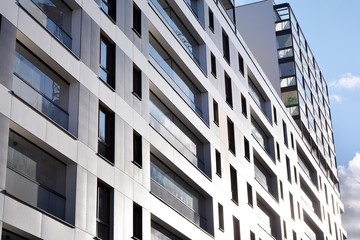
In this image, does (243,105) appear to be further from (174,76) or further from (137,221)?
(137,221)

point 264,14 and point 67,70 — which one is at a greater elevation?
point 264,14

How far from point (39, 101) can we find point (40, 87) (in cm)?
73

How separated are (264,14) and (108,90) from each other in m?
42.3

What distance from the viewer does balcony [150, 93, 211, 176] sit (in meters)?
33.1

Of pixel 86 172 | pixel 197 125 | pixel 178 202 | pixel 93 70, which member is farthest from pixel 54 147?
pixel 197 125

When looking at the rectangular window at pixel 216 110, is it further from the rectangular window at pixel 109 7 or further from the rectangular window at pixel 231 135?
the rectangular window at pixel 109 7

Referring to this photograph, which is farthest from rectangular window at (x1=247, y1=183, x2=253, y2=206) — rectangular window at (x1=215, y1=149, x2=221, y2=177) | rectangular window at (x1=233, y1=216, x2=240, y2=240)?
rectangular window at (x1=215, y1=149, x2=221, y2=177)

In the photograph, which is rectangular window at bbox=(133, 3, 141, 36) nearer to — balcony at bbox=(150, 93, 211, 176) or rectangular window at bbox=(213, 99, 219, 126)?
balcony at bbox=(150, 93, 211, 176)

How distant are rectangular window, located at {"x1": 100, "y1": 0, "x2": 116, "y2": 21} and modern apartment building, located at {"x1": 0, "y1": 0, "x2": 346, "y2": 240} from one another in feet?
0.32

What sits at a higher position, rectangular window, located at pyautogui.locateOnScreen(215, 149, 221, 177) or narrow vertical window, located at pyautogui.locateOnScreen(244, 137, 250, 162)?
narrow vertical window, located at pyautogui.locateOnScreen(244, 137, 250, 162)

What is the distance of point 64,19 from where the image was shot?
88.2ft

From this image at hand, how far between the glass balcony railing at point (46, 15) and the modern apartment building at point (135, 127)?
76mm

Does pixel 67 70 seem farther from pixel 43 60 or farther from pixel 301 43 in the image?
pixel 301 43

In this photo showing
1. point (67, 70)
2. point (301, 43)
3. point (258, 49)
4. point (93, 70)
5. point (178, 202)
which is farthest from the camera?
point (301, 43)
